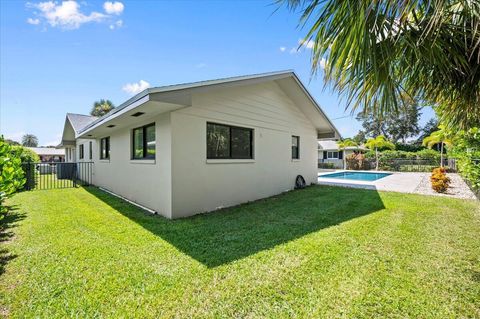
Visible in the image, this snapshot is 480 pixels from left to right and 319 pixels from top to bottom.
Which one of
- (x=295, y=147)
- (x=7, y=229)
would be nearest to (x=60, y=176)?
(x=7, y=229)

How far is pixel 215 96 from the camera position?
726 cm

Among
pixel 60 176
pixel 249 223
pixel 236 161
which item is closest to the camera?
pixel 249 223

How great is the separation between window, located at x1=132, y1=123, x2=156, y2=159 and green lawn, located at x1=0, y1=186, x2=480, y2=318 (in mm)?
2134

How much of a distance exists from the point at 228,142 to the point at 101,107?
118 feet

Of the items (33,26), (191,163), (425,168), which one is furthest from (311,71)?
(425,168)

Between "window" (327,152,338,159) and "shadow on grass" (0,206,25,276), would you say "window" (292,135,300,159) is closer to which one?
"shadow on grass" (0,206,25,276)

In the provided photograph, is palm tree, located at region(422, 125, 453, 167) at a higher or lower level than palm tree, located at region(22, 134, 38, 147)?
lower

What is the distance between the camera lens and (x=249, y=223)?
19.5 feet

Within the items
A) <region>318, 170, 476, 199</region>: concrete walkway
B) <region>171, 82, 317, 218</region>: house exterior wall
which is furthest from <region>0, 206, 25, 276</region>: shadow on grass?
<region>318, 170, 476, 199</region>: concrete walkway

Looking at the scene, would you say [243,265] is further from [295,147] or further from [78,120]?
[78,120]

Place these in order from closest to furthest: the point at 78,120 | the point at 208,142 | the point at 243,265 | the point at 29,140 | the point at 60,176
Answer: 1. the point at 243,265
2. the point at 208,142
3. the point at 78,120
4. the point at 60,176
5. the point at 29,140

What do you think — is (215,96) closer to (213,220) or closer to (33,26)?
(213,220)

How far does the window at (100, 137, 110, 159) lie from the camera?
11891 millimetres

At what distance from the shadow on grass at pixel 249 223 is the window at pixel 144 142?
5.79 feet
